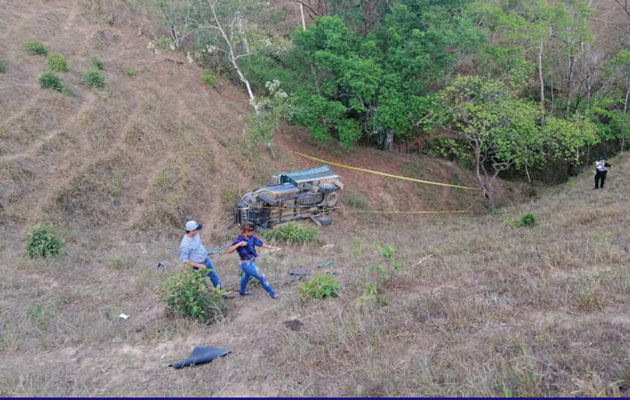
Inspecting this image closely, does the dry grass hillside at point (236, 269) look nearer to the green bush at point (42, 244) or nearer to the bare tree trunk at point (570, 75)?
the green bush at point (42, 244)

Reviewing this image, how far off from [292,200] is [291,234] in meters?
1.91

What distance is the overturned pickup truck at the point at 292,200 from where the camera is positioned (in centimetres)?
1281

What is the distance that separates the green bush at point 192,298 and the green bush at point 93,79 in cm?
1297

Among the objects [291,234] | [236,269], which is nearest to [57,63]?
[291,234]

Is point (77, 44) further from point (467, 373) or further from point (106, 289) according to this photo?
point (467, 373)

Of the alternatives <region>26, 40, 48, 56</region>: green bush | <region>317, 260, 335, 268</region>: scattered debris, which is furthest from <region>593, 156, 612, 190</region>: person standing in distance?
<region>26, 40, 48, 56</region>: green bush

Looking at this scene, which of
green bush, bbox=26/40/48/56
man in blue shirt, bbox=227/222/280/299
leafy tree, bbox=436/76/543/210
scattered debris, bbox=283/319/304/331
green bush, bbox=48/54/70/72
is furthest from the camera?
green bush, bbox=26/40/48/56

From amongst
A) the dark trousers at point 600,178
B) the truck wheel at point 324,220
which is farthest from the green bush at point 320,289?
the dark trousers at point 600,178

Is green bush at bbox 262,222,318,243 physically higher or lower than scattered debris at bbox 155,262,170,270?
higher

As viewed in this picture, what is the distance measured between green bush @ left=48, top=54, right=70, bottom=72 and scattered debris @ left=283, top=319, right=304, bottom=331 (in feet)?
51.0

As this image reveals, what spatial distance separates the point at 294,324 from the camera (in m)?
5.76

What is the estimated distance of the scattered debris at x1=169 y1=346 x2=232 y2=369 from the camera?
509cm

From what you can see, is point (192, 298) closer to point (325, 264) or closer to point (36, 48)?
point (325, 264)

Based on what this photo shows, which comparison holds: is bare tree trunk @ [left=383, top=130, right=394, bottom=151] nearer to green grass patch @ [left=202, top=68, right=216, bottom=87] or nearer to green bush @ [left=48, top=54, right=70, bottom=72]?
green grass patch @ [left=202, top=68, right=216, bottom=87]
